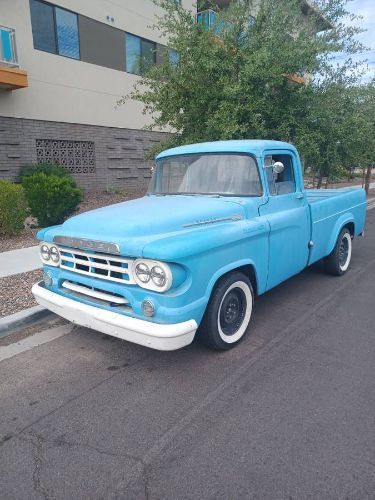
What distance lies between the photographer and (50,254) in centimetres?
374

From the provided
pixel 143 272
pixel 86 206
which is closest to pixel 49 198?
pixel 86 206

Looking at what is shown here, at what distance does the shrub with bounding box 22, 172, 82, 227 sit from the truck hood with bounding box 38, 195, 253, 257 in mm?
5000

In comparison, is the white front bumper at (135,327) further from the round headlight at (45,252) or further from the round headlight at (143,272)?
the round headlight at (45,252)

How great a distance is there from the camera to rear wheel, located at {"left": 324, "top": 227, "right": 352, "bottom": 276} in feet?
19.2

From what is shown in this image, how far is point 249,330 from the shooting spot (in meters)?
4.12

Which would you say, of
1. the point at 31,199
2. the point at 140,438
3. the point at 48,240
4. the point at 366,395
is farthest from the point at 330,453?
the point at 31,199

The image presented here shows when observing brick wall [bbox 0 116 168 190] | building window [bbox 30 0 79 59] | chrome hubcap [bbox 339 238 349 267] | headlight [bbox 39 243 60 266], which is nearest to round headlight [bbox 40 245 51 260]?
headlight [bbox 39 243 60 266]

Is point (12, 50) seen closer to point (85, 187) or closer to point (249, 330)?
point (85, 187)

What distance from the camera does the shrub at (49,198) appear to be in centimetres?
845

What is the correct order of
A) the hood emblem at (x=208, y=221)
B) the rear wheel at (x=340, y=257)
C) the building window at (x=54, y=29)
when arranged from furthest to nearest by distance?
1. the building window at (x=54, y=29)
2. the rear wheel at (x=340, y=257)
3. the hood emblem at (x=208, y=221)

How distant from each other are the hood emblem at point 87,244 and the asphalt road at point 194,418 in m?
1.07

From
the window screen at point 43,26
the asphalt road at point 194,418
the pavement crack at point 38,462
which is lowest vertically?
the pavement crack at point 38,462

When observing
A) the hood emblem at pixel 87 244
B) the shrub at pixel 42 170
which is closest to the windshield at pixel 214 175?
the hood emblem at pixel 87 244

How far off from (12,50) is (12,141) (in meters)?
2.55
